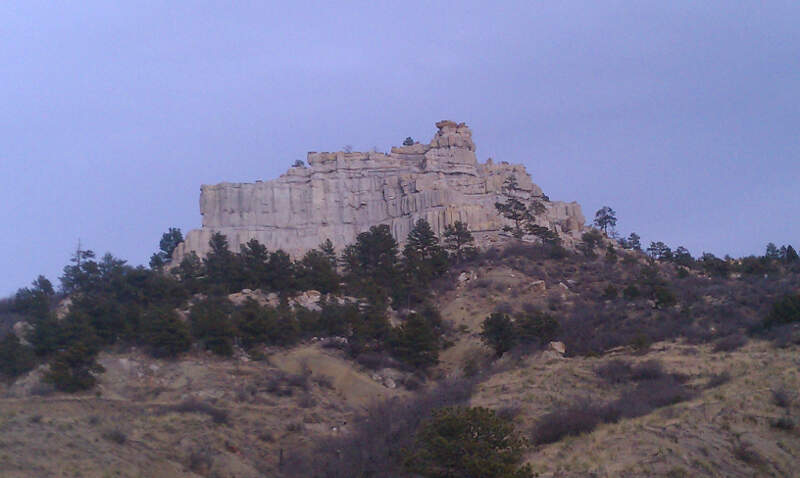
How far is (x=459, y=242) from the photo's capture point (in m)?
67.2

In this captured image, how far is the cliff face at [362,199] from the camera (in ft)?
239

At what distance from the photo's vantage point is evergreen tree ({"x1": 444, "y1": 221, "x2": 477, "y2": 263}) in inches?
2640

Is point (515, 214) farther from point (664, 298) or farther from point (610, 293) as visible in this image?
point (664, 298)

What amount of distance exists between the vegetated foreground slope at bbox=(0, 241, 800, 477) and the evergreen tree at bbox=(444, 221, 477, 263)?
1272 centimetres

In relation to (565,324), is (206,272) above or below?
above

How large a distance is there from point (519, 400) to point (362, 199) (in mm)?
44453

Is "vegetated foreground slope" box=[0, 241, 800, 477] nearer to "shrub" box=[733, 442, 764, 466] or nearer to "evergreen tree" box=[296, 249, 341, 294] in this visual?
"shrub" box=[733, 442, 764, 466]

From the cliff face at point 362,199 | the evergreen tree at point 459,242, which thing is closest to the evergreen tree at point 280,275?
the cliff face at point 362,199

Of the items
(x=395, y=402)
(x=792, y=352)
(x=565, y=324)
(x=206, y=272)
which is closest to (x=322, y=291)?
(x=206, y=272)

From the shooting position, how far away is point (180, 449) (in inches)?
1259

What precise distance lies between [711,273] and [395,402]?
115ft

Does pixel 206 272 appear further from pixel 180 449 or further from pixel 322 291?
pixel 180 449

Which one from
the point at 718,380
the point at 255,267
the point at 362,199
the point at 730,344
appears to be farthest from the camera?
the point at 362,199

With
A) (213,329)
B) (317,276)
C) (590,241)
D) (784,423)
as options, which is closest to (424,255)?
(317,276)
